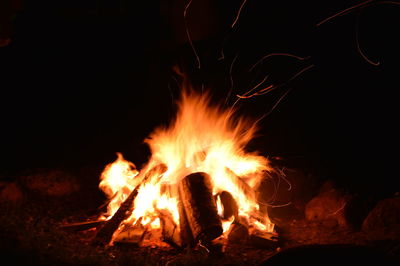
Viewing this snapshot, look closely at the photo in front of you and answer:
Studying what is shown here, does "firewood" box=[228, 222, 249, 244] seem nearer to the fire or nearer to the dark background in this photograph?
Answer: the fire

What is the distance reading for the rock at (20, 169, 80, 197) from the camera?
17.5 ft

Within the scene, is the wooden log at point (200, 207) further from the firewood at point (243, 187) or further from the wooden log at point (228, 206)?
the firewood at point (243, 187)

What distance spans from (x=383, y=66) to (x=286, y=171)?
2.81m

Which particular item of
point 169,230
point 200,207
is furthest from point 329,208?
point 169,230

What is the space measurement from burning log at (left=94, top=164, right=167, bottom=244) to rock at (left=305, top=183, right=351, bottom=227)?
2330mm

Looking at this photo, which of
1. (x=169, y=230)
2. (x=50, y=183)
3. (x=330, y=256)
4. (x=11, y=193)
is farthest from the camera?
(x=50, y=183)

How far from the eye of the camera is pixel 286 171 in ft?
16.9

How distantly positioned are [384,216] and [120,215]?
3544 millimetres

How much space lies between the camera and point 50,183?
5.41 m

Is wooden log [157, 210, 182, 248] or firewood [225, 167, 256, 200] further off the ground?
firewood [225, 167, 256, 200]

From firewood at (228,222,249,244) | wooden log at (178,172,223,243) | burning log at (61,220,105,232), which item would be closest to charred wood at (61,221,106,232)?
burning log at (61,220,105,232)

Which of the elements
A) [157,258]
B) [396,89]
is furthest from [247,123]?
[157,258]

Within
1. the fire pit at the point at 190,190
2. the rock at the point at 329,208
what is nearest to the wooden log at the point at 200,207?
the fire pit at the point at 190,190

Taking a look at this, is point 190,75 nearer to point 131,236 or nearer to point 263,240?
point 131,236
